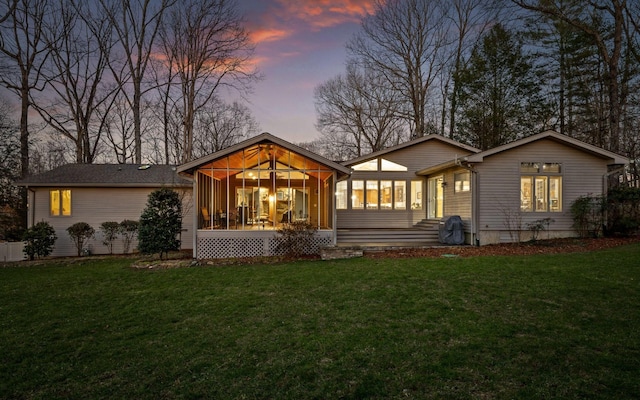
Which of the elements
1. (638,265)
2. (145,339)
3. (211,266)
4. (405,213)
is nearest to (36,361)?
(145,339)

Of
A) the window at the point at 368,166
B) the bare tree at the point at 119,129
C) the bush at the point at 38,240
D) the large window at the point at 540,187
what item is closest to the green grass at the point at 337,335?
the large window at the point at 540,187

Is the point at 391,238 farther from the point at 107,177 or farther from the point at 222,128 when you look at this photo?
the point at 222,128

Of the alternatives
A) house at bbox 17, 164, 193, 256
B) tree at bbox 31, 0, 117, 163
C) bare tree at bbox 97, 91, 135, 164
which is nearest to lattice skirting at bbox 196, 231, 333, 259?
house at bbox 17, 164, 193, 256

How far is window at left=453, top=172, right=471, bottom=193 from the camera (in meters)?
12.6

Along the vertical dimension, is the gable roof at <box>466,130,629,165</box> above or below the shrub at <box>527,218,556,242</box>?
above

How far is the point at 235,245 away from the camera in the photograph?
11352 millimetres

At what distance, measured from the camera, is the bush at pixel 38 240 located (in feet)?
40.9

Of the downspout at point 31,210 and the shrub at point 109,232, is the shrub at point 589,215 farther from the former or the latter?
the downspout at point 31,210

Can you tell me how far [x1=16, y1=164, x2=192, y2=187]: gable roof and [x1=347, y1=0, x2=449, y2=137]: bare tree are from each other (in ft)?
49.6

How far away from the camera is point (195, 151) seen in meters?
27.8

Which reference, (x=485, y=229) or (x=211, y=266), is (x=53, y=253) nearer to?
(x=211, y=266)

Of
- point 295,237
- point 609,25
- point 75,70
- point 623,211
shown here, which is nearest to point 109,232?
point 295,237

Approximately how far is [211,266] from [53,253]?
8276 mm

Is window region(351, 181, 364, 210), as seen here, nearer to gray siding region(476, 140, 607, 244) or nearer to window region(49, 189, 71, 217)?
gray siding region(476, 140, 607, 244)
